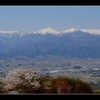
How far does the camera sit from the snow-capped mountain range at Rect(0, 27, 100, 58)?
2.38 m

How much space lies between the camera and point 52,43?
2.42m

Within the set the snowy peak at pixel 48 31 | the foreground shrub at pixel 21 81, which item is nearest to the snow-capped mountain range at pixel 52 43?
the snowy peak at pixel 48 31

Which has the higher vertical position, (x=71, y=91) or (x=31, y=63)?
(x=31, y=63)

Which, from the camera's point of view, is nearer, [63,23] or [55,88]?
[55,88]

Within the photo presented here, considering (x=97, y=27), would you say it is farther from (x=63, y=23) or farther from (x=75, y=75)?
(x=75, y=75)

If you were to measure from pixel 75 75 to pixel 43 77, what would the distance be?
→ 1.06 ft

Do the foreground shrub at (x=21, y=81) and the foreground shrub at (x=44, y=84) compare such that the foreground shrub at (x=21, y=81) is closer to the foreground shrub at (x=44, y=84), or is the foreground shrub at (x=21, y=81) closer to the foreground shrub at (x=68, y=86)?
the foreground shrub at (x=44, y=84)

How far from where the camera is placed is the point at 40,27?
2.48m

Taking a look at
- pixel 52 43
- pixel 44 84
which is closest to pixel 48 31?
pixel 52 43

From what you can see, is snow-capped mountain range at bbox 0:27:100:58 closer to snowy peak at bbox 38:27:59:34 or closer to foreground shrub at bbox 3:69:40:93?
snowy peak at bbox 38:27:59:34

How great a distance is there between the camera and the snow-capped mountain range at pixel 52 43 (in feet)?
7.79

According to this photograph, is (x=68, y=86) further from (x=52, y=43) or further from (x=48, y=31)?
(x=48, y=31)

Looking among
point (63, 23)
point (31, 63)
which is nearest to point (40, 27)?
point (63, 23)
